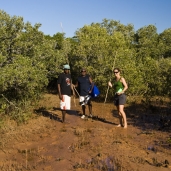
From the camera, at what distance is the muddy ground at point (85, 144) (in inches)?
198

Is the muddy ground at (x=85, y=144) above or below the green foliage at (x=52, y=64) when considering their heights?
below

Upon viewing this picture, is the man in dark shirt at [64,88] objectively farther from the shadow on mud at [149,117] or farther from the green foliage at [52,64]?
Result: the shadow on mud at [149,117]

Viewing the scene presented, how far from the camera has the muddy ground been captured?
5.04 meters

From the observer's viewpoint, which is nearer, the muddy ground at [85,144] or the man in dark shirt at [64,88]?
the muddy ground at [85,144]

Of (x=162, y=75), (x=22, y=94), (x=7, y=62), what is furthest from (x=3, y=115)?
(x=162, y=75)

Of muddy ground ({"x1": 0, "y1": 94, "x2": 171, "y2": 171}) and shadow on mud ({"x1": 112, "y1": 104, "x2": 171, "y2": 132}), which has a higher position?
shadow on mud ({"x1": 112, "y1": 104, "x2": 171, "y2": 132})

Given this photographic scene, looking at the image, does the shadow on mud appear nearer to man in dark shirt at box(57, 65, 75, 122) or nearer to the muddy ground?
the muddy ground

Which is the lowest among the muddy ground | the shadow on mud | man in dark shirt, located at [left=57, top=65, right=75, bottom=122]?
the muddy ground

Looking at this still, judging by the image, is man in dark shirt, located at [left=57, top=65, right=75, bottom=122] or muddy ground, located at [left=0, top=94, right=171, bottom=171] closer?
muddy ground, located at [left=0, top=94, right=171, bottom=171]

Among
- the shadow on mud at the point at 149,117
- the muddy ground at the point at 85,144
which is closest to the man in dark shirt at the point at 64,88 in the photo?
the muddy ground at the point at 85,144

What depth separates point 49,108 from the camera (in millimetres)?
10602

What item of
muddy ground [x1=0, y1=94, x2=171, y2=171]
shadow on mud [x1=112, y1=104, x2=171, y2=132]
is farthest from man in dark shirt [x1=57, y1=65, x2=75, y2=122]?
shadow on mud [x1=112, y1=104, x2=171, y2=132]

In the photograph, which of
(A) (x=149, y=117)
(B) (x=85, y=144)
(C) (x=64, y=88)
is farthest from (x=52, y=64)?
(B) (x=85, y=144)

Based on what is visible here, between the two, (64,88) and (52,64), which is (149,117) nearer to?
(64,88)
